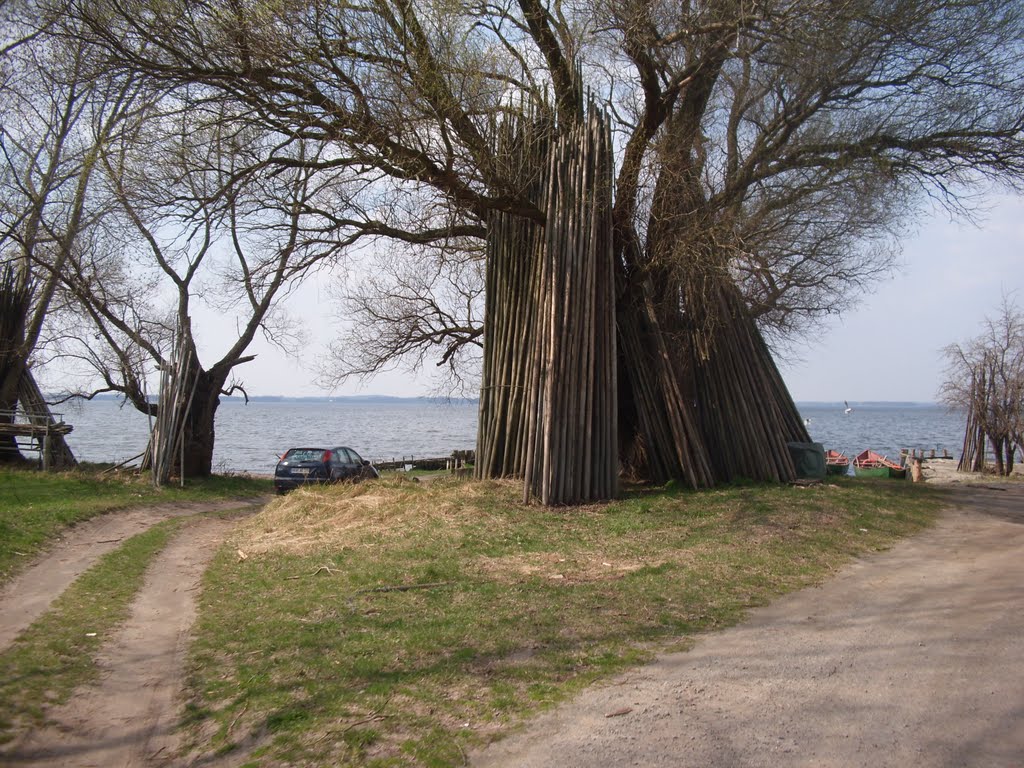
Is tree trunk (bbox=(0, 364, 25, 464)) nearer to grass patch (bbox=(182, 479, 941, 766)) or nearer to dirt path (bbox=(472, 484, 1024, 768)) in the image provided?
grass patch (bbox=(182, 479, 941, 766))

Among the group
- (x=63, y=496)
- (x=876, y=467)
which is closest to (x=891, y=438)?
(x=876, y=467)

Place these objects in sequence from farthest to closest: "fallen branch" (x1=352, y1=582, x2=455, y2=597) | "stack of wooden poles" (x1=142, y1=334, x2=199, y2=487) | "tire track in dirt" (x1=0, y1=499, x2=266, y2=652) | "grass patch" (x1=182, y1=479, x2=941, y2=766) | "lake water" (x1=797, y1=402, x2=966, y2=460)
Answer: "lake water" (x1=797, y1=402, x2=966, y2=460) → "stack of wooden poles" (x1=142, y1=334, x2=199, y2=487) → "fallen branch" (x1=352, y1=582, x2=455, y2=597) → "tire track in dirt" (x1=0, y1=499, x2=266, y2=652) → "grass patch" (x1=182, y1=479, x2=941, y2=766)

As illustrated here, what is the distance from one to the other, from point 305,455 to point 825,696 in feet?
54.9

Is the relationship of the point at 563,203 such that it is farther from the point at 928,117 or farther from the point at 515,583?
the point at 515,583

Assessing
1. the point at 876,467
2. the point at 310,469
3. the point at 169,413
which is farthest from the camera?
the point at 876,467

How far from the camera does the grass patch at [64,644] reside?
513cm

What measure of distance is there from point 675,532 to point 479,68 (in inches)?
284

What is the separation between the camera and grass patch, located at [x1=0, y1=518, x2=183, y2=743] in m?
5.13

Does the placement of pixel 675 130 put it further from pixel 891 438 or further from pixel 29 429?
pixel 891 438

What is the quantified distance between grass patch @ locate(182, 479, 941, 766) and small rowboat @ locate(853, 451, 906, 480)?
1070 cm

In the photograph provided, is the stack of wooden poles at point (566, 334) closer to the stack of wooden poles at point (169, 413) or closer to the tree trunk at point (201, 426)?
the stack of wooden poles at point (169, 413)

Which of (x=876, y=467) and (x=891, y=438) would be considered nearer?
(x=876, y=467)

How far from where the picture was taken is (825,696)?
4.75 metres

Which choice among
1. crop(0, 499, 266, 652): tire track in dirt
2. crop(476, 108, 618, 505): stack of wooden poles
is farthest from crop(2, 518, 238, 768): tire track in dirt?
crop(476, 108, 618, 505): stack of wooden poles
